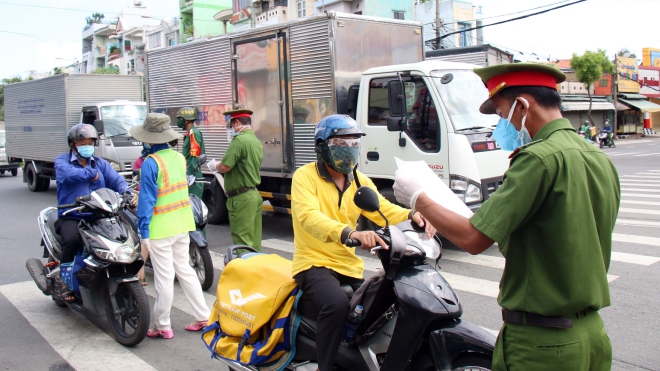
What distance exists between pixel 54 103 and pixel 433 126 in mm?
12634

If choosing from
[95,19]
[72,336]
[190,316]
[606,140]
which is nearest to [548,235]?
[190,316]

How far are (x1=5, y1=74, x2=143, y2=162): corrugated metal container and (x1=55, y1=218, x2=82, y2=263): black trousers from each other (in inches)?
434

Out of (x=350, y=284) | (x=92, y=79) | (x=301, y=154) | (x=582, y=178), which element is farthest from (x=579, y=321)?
(x=92, y=79)

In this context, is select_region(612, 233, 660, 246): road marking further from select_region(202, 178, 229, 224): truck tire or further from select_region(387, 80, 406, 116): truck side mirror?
select_region(202, 178, 229, 224): truck tire

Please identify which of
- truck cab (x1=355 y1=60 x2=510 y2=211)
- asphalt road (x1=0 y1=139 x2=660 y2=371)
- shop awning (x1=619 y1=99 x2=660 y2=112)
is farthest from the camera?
shop awning (x1=619 y1=99 x2=660 y2=112)

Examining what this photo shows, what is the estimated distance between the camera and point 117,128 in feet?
Result: 48.6

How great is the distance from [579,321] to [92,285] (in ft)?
14.4

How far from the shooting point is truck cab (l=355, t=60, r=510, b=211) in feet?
24.7

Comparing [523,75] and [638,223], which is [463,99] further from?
[523,75]

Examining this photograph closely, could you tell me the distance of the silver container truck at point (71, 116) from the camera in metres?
14.5

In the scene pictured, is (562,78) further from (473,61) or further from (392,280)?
(473,61)

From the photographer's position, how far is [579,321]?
2066 mm

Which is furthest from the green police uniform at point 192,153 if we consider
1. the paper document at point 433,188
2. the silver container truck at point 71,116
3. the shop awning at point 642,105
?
the shop awning at point 642,105

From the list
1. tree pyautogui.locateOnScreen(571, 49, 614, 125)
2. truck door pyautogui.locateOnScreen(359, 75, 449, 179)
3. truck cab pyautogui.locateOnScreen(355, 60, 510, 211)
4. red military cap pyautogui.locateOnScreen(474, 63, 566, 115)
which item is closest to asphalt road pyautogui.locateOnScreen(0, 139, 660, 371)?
truck cab pyautogui.locateOnScreen(355, 60, 510, 211)
